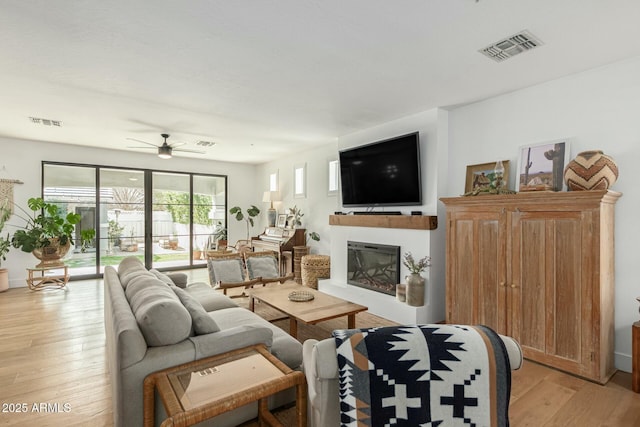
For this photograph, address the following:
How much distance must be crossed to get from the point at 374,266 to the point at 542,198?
239 centimetres

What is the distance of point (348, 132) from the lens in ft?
16.9

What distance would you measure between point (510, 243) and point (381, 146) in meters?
2.11

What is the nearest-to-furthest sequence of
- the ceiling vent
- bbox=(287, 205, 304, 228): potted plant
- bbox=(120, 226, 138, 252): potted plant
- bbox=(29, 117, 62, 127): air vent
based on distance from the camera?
the ceiling vent, bbox=(29, 117, 62, 127): air vent, bbox=(287, 205, 304, 228): potted plant, bbox=(120, 226, 138, 252): potted plant

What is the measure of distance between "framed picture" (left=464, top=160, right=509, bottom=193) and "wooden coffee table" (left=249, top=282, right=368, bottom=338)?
1.92 m

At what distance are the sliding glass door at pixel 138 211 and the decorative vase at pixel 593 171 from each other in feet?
23.5

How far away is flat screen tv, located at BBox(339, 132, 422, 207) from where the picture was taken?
4.12m

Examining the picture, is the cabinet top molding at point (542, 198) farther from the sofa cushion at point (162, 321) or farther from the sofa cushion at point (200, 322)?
the sofa cushion at point (162, 321)

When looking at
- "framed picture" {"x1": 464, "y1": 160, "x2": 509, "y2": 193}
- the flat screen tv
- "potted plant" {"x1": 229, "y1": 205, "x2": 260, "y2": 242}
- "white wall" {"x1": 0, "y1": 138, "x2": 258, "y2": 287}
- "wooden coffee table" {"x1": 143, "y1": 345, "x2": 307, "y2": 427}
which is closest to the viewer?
"wooden coffee table" {"x1": 143, "y1": 345, "x2": 307, "y2": 427}

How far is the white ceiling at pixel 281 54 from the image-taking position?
2.06 m

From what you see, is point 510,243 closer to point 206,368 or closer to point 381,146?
point 381,146

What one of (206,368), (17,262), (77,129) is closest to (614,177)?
(206,368)

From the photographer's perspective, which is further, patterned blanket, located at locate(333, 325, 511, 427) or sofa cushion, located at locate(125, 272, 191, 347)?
sofa cushion, located at locate(125, 272, 191, 347)

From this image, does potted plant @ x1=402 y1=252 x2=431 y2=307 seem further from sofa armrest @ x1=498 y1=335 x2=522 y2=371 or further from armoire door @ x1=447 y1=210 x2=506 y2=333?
sofa armrest @ x1=498 y1=335 x2=522 y2=371

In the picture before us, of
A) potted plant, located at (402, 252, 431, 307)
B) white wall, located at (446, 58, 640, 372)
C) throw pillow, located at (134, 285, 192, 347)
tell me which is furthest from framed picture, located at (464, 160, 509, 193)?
throw pillow, located at (134, 285, 192, 347)
